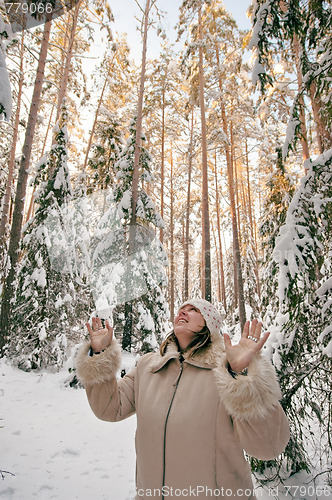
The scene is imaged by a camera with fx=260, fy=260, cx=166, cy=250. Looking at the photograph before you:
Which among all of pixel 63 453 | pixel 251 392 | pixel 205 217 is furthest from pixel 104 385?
pixel 205 217

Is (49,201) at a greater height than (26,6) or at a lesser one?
lesser

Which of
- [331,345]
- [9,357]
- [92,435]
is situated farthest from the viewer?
[9,357]

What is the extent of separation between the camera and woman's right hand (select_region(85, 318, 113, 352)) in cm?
203

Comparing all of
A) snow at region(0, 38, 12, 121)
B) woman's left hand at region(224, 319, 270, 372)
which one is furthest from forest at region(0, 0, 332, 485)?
woman's left hand at region(224, 319, 270, 372)

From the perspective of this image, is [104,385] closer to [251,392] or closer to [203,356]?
[203,356]

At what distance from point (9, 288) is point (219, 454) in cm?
755

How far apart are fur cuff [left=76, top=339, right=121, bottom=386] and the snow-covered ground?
7.76ft

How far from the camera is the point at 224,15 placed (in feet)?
37.3

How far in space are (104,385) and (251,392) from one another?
1030mm

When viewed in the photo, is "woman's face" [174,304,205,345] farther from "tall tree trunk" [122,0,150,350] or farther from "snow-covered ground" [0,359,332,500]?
"tall tree trunk" [122,0,150,350]

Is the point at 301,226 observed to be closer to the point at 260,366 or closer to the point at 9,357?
the point at 260,366

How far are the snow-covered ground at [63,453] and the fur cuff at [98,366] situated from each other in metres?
2.36

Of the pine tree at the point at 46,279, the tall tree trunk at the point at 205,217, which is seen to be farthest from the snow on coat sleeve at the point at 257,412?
the tall tree trunk at the point at 205,217

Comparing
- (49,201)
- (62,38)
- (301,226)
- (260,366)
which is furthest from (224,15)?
(260,366)
